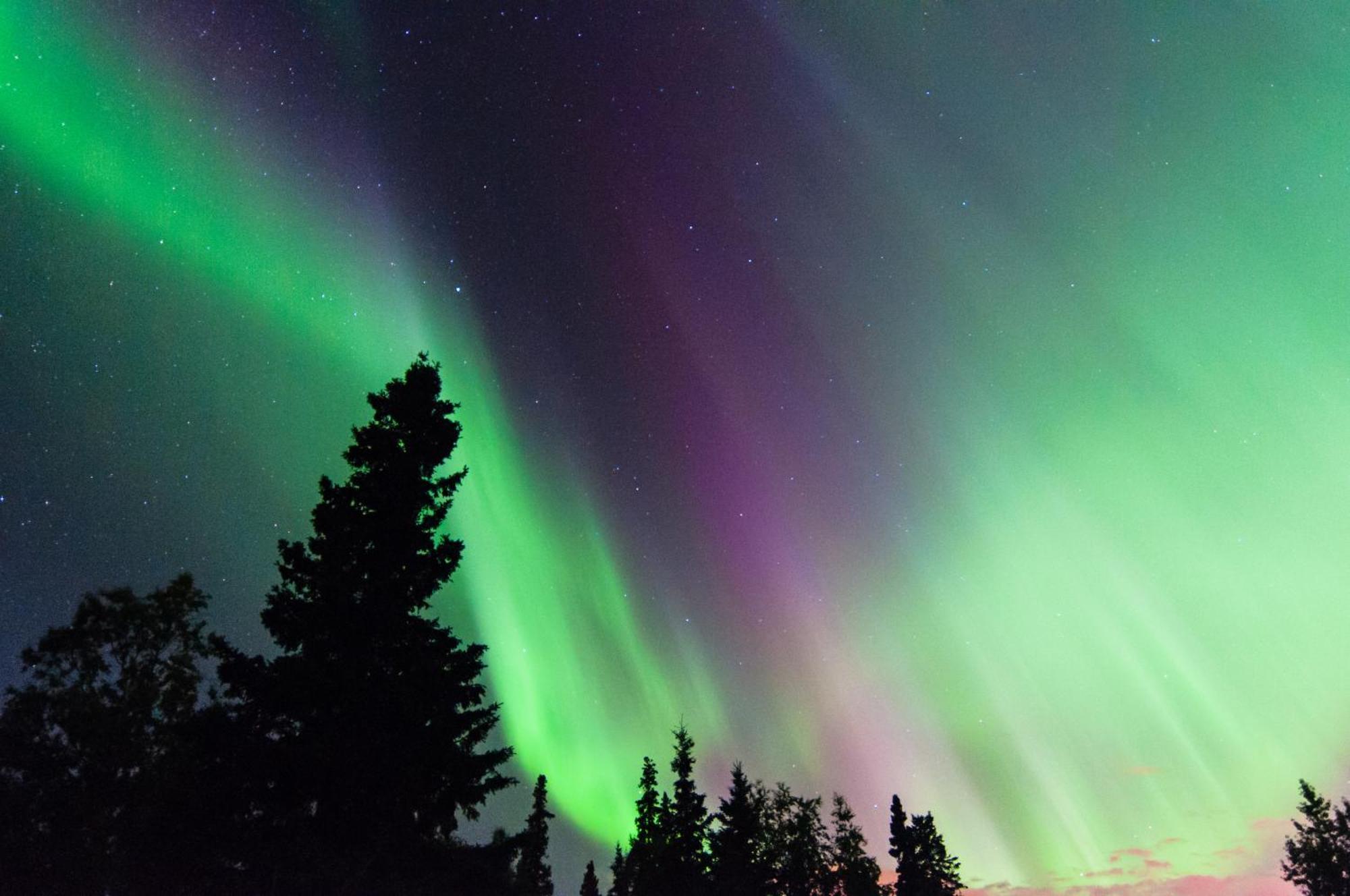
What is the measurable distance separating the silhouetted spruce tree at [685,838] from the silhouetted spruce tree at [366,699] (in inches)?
1103

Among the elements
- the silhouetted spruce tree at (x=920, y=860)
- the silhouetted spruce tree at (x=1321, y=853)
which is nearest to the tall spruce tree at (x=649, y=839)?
the silhouetted spruce tree at (x=920, y=860)

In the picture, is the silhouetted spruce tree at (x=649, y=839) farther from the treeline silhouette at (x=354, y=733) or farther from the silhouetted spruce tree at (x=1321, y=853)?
the silhouetted spruce tree at (x=1321, y=853)

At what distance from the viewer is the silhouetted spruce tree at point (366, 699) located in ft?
42.8

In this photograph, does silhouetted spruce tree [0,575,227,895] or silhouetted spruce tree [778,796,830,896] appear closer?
silhouetted spruce tree [0,575,227,895]

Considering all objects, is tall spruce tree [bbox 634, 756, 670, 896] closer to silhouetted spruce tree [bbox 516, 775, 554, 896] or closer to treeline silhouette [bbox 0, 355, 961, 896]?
silhouetted spruce tree [bbox 516, 775, 554, 896]

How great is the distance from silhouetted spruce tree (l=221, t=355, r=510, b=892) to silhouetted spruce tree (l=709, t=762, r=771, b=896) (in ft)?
99.4

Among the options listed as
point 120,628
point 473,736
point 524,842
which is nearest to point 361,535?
point 473,736

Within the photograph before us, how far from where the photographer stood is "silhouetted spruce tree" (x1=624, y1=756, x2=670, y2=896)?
41578 millimetres

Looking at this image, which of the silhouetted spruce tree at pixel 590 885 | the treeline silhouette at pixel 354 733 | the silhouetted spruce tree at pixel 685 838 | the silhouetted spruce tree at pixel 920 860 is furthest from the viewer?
the silhouetted spruce tree at pixel 590 885

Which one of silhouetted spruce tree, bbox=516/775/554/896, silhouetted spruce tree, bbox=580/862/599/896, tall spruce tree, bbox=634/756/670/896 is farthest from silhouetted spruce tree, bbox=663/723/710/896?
silhouetted spruce tree, bbox=580/862/599/896

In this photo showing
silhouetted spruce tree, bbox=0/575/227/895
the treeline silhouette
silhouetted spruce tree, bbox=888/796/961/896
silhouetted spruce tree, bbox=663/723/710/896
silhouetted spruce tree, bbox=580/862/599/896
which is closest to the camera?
the treeline silhouette

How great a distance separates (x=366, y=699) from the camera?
1365 centimetres

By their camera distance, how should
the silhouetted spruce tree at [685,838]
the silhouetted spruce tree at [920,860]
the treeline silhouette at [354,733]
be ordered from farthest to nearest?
the silhouetted spruce tree at [920,860] < the silhouetted spruce tree at [685,838] < the treeline silhouette at [354,733]

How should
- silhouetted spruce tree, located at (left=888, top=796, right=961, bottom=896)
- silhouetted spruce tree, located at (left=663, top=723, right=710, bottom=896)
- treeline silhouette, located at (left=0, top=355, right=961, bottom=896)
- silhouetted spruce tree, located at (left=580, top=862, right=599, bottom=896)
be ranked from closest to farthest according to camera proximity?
treeline silhouette, located at (left=0, top=355, right=961, bottom=896) → silhouetted spruce tree, located at (left=663, top=723, right=710, bottom=896) → silhouetted spruce tree, located at (left=888, top=796, right=961, bottom=896) → silhouetted spruce tree, located at (left=580, top=862, right=599, bottom=896)
